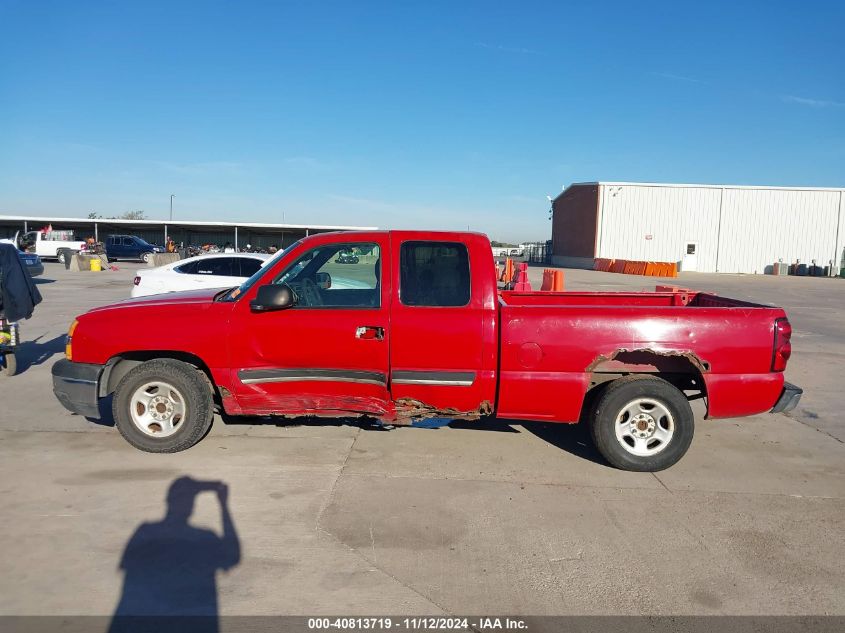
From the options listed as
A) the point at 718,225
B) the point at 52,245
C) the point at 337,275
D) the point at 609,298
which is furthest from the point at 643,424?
the point at 718,225

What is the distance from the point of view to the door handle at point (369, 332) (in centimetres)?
494

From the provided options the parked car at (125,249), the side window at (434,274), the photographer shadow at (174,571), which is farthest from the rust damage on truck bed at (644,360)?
the parked car at (125,249)

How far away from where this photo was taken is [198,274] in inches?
465

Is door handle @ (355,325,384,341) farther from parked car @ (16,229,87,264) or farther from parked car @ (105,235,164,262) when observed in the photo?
parked car @ (105,235,164,262)

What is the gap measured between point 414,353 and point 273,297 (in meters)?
1.20

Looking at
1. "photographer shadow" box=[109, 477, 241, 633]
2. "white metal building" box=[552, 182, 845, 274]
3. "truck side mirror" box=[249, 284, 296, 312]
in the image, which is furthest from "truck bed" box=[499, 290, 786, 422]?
"white metal building" box=[552, 182, 845, 274]

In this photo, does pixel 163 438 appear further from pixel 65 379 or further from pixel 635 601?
pixel 635 601

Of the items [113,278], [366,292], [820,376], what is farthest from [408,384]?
[113,278]

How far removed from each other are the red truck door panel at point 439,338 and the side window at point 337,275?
0.77 ft

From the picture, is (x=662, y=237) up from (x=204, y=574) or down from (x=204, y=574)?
up

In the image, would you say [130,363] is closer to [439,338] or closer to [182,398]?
[182,398]

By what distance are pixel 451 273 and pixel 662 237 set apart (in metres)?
46.7

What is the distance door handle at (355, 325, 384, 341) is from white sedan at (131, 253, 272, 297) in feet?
23.2

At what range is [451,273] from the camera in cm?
508
